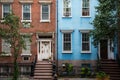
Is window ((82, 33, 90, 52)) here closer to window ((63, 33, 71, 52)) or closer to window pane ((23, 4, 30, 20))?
window ((63, 33, 71, 52))

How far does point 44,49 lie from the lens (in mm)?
37281

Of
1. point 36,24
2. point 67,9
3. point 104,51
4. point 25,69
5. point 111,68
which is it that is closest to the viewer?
point 111,68

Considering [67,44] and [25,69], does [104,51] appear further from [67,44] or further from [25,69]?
[25,69]

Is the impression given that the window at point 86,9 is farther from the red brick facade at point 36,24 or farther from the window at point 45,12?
the window at point 45,12

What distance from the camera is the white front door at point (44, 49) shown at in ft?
122

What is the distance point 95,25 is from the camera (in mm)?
31625

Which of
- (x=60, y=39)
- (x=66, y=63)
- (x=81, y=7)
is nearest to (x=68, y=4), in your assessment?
(x=81, y=7)

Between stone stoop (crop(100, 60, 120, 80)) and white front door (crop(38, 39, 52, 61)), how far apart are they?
590cm


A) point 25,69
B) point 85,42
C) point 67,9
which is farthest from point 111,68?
point 25,69

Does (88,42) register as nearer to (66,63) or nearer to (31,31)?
(66,63)

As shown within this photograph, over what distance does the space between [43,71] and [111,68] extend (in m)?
6.86

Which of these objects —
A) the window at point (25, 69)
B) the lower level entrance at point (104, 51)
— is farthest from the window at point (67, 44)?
the window at point (25, 69)

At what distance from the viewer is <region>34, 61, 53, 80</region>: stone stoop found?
110 feet

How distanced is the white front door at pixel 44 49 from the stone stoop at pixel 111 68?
5903 mm
